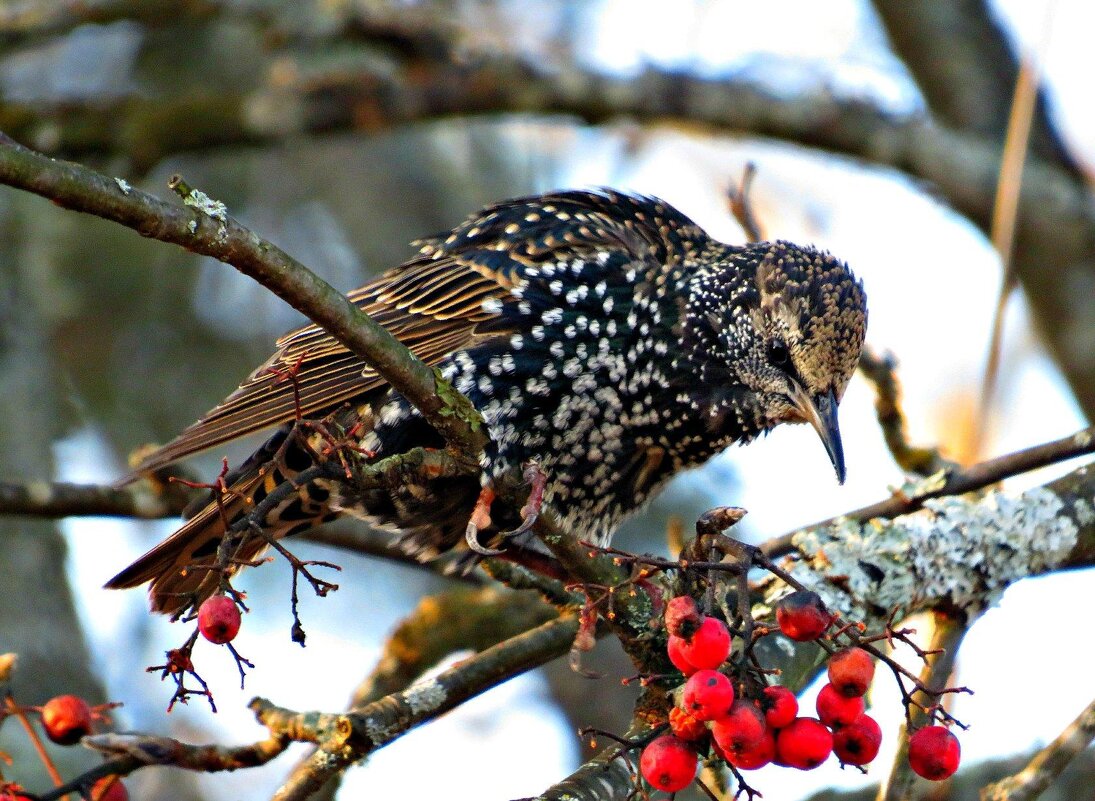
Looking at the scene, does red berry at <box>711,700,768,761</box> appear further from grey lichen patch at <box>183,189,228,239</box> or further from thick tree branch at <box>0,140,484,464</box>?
grey lichen patch at <box>183,189,228,239</box>

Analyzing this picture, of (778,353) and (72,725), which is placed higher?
(778,353)

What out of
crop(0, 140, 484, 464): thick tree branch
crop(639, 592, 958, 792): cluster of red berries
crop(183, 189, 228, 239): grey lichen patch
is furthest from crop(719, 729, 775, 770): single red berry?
crop(183, 189, 228, 239): grey lichen patch

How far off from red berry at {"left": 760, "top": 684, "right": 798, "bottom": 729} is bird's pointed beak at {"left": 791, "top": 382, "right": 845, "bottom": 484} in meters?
1.24

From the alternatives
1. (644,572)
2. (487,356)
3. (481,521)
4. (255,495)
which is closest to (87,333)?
(255,495)

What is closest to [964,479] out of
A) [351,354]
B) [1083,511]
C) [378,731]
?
[1083,511]

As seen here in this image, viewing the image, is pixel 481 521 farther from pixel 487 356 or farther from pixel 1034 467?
pixel 1034 467

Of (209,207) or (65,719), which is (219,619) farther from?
(209,207)

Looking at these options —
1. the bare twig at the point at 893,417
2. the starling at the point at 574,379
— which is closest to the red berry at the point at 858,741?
the starling at the point at 574,379

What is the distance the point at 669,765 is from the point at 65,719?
1200 millimetres

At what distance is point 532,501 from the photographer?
2.77 m

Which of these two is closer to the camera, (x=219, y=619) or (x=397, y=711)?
(x=219, y=619)

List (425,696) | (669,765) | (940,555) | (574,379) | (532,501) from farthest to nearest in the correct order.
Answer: (574,379)
(940,555)
(425,696)
(532,501)
(669,765)

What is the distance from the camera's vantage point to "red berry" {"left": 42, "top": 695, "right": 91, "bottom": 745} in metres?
2.80

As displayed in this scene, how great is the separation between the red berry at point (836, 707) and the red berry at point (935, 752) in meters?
0.14
